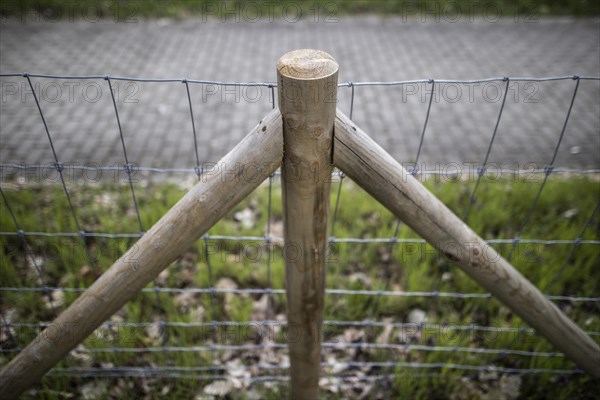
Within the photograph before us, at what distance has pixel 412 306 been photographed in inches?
110

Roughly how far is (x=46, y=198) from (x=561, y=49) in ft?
23.9

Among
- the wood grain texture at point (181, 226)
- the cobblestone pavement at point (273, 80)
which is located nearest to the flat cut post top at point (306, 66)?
the wood grain texture at point (181, 226)

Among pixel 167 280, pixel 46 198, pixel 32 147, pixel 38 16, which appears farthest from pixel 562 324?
pixel 38 16

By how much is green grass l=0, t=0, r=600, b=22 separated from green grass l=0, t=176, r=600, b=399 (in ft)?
16.0

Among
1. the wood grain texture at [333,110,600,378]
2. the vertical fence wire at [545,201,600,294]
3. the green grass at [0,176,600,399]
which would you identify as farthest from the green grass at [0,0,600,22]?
the wood grain texture at [333,110,600,378]

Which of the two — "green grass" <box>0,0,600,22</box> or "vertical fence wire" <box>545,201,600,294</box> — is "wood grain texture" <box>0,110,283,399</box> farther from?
"green grass" <box>0,0,600,22</box>

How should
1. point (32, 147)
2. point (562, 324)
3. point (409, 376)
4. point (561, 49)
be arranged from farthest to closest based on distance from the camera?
point (561, 49)
point (32, 147)
point (409, 376)
point (562, 324)

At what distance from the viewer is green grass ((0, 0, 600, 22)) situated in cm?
730

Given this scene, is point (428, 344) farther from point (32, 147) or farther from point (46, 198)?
point (32, 147)

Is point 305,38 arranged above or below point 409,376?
above

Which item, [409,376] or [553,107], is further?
[553,107]

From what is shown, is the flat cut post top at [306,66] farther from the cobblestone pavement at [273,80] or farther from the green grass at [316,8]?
the green grass at [316,8]

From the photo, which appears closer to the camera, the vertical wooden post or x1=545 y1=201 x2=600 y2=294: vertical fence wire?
the vertical wooden post

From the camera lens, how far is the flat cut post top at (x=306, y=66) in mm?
1189
